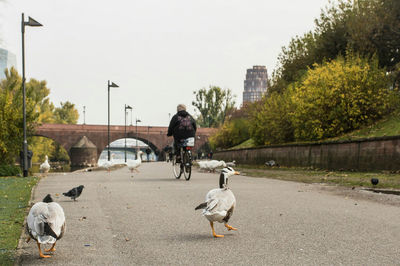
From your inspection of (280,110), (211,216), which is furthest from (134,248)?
(280,110)

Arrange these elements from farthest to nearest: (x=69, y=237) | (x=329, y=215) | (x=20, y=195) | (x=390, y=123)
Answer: (x=390, y=123), (x=20, y=195), (x=329, y=215), (x=69, y=237)

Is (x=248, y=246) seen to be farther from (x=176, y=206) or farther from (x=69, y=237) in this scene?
(x=176, y=206)

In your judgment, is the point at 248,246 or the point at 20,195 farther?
the point at 20,195

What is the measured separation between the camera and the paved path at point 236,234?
443 cm

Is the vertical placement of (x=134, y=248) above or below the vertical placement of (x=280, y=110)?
below

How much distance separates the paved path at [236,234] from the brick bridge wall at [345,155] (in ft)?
25.8

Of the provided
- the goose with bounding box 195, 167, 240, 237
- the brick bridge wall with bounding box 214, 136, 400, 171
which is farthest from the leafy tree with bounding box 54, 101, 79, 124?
the goose with bounding box 195, 167, 240, 237

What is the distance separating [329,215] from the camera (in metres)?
7.06

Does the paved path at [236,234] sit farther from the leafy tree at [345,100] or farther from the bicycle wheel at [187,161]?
the leafy tree at [345,100]

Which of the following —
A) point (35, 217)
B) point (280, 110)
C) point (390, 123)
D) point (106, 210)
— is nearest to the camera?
point (35, 217)

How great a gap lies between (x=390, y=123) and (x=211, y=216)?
58.8 feet

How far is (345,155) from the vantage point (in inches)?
720

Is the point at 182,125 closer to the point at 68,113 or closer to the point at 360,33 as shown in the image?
the point at 360,33

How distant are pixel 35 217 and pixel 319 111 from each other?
64.0 ft
